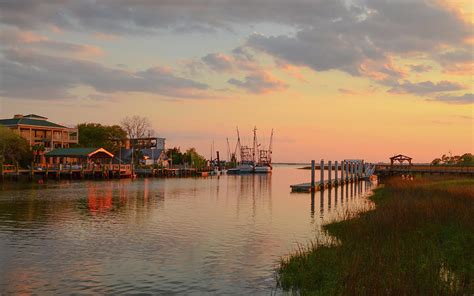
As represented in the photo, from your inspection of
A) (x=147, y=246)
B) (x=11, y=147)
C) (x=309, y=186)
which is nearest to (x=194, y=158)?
(x=11, y=147)

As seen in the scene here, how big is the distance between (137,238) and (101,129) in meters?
133

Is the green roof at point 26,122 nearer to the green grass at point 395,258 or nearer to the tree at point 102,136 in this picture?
the tree at point 102,136

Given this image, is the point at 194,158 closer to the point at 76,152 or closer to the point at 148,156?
the point at 148,156

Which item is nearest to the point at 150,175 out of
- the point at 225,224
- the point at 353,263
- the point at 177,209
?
the point at 177,209

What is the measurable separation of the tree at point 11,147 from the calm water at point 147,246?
54.9m

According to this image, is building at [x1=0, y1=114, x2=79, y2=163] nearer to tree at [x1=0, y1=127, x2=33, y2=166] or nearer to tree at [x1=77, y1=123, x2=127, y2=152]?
tree at [x1=0, y1=127, x2=33, y2=166]

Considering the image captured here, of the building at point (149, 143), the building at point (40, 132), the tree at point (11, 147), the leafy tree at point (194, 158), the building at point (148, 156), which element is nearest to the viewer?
the tree at point (11, 147)

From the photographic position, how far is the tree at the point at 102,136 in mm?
152000

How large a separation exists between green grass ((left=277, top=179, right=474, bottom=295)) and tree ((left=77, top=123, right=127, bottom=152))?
5206 inches

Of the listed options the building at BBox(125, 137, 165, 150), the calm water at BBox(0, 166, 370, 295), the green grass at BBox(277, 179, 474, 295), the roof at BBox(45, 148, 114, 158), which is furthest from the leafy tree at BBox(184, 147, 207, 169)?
the green grass at BBox(277, 179, 474, 295)

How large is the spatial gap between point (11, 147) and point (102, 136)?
186 feet

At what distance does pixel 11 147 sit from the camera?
97.2 m

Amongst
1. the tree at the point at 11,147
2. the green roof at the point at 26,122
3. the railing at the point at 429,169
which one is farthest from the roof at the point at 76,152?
the railing at the point at 429,169

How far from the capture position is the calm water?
18.0m
